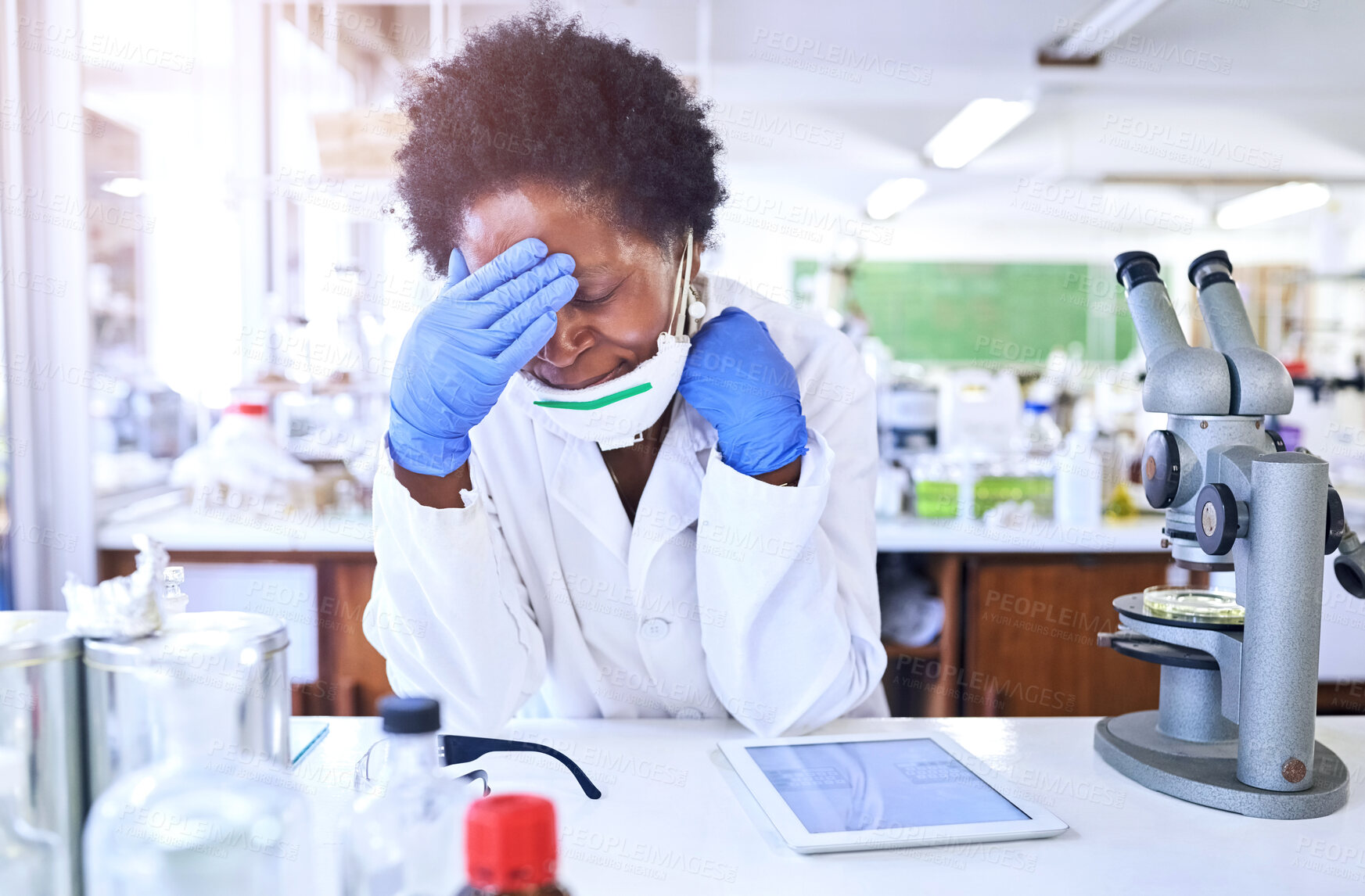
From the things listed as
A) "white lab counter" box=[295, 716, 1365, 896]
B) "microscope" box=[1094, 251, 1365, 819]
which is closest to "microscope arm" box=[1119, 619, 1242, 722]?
"microscope" box=[1094, 251, 1365, 819]

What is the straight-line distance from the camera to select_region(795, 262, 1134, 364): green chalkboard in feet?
32.5

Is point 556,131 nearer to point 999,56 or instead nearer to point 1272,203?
point 999,56

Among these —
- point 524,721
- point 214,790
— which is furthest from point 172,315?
point 214,790

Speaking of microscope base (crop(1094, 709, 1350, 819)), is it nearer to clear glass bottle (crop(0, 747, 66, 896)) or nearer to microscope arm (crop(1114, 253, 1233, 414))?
microscope arm (crop(1114, 253, 1233, 414))

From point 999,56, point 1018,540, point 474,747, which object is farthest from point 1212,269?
point 999,56

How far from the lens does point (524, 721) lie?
117 centimetres

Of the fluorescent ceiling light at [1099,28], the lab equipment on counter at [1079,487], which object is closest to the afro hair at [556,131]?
the lab equipment on counter at [1079,487]

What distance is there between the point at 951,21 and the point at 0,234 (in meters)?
4.08

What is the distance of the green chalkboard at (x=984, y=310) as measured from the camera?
9914 mm

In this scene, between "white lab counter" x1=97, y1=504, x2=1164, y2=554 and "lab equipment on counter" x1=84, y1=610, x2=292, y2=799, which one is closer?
"lab equipment on counter" x1=84, y1=610, x2=292, y2=799

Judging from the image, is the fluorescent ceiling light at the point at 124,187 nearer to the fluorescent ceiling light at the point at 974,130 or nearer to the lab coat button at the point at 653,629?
the lab coat button at the point at 653,629

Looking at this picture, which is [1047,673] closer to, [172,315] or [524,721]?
[524,721]

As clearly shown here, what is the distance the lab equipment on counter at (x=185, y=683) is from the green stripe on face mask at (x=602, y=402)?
62cm

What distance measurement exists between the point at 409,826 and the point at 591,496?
803mm
